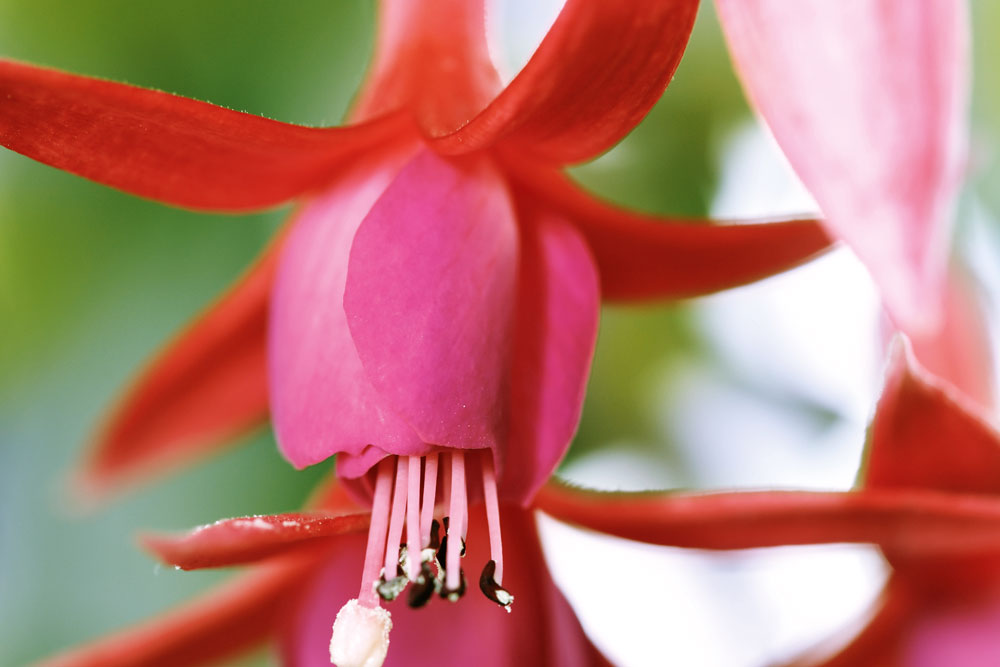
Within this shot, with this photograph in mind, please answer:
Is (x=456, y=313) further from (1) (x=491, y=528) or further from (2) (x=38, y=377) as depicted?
(2) (x=38, y=377)

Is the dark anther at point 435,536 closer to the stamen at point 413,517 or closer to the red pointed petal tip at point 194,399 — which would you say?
the stamen at point 413,517

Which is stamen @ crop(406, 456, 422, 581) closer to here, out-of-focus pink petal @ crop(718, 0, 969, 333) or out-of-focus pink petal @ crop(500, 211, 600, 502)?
out-of-focus pink petal @ crop(500, 211, 600, 502)

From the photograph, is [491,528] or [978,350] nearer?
[491,528]

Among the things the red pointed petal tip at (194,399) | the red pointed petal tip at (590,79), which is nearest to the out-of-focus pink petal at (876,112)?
the red pointed petal tip at (590,79)

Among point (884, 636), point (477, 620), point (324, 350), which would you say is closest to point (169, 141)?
point (324, 350)

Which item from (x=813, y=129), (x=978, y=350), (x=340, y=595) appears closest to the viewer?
(x=813, y=129)

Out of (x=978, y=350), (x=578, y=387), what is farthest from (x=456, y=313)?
(x=978, y=350)

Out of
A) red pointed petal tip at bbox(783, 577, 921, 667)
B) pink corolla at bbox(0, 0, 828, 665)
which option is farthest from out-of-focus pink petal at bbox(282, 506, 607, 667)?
red pointed petal tip at bbox(783, 577, 921, 667)
